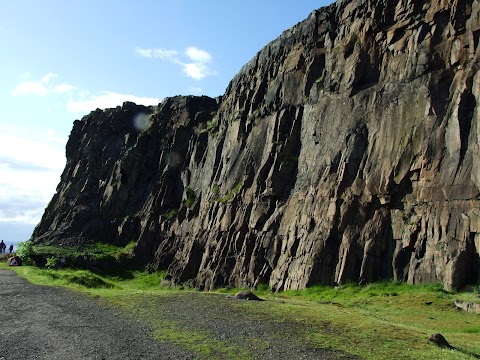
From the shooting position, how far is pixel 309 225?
50.6 m

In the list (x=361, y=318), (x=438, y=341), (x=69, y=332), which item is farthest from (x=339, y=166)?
(x=69, y=332)

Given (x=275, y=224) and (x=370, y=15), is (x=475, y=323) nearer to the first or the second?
(x=275, y=224)

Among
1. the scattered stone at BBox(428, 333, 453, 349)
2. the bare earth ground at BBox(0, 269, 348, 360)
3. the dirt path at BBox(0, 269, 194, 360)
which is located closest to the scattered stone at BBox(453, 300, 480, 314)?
the scattered stone at BBox(428, 333, 453, 349)

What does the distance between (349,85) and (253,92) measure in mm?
23561

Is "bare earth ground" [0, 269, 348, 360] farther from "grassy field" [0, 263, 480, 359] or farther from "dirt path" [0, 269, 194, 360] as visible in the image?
"grassy field" [0, 263, 480, 359]

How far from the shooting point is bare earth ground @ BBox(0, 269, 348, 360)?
18203 mm

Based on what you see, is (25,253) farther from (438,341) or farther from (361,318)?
(438,341)

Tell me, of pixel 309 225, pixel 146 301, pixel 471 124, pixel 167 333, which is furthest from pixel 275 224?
pixel 167 333

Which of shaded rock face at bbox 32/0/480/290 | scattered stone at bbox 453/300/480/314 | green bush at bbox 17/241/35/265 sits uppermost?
shaded rock face at bbox 32/0/480/290

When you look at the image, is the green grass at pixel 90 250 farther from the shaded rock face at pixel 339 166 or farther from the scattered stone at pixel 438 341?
the scattered stone at pixel 438 341

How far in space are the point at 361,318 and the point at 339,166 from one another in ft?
86.7

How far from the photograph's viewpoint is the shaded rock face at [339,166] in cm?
4056

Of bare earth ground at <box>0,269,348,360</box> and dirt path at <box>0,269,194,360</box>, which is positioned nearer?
dirt path at <box>0,269,194,360</box>

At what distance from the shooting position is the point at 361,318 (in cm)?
2634
